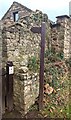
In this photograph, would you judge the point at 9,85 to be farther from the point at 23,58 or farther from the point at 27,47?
the point at 27,47

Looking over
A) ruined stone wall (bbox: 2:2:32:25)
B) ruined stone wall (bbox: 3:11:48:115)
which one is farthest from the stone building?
ruined stone wall (bbox: 2:2:32:25)

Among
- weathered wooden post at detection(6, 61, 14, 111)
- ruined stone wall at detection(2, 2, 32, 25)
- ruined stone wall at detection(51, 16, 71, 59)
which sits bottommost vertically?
weathered wooden post at detection(6, 61, 14, 111)

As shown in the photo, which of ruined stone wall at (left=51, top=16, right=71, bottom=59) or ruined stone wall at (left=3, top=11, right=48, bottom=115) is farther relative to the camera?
ruined stone wall at (left=51, top=16, right=71, bottom=59)

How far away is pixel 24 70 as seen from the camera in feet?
10.8

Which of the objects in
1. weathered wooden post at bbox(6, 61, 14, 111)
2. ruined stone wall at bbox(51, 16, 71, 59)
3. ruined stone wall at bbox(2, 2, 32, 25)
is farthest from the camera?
ruined stone wall at bbox(2, 2, 32, 25)

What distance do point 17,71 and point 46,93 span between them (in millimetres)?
1180

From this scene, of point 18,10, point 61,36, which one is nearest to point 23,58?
point 61,36

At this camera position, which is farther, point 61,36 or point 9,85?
point 61,36

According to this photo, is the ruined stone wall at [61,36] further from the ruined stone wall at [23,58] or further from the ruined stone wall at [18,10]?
the ruined stone wall at [18,10]

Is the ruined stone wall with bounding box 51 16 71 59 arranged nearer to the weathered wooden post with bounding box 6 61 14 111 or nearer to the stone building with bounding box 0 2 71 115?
the stone building with bounding box 0 2 71 115

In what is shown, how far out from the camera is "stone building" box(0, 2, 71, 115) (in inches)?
129

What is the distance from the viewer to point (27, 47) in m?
5.36

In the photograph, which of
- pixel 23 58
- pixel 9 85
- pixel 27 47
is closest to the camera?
pixel 9 85

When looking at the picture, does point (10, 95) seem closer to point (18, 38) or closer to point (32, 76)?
point (32, 76)
